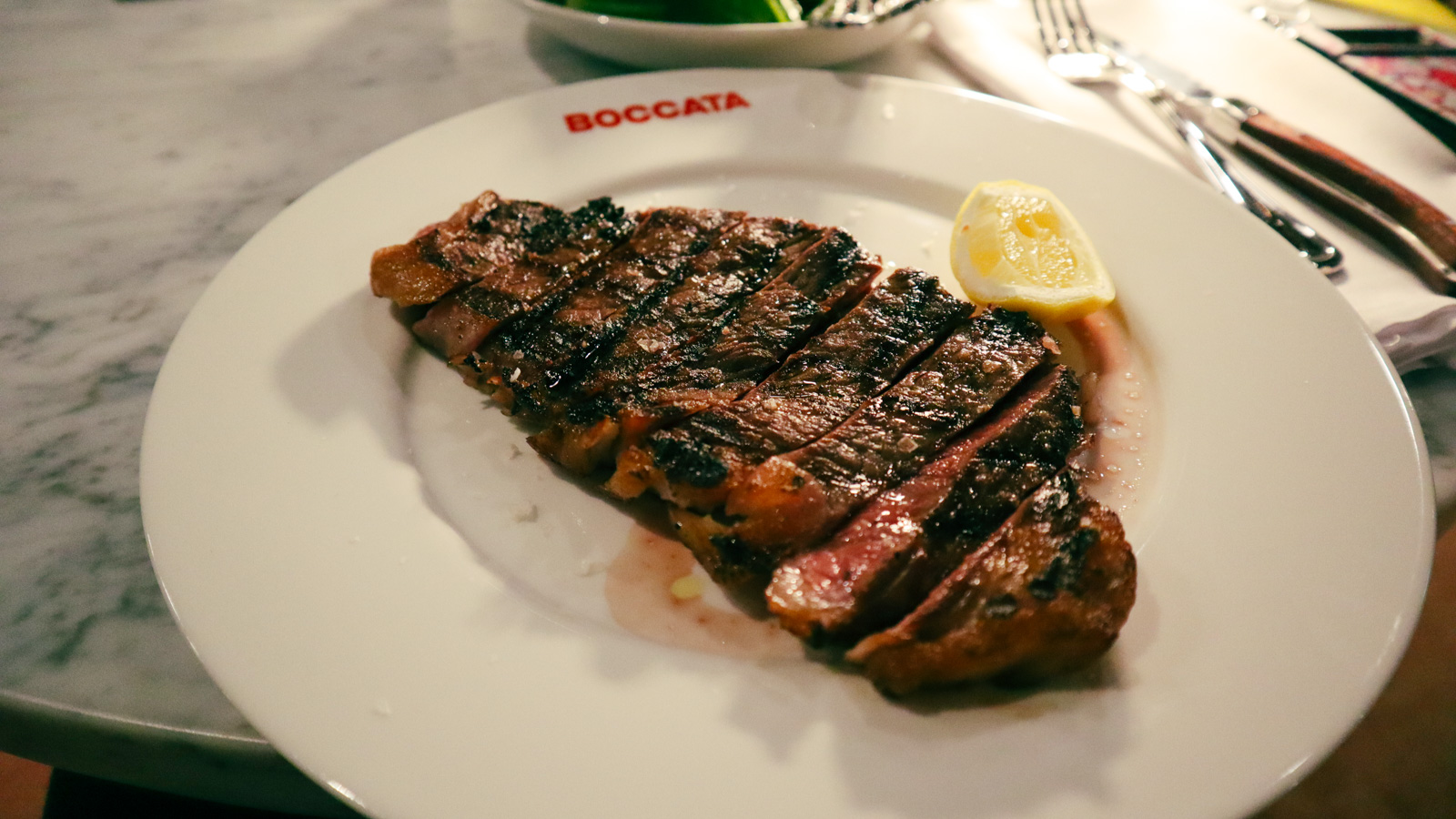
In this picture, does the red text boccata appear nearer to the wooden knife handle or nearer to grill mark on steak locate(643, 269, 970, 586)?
grill mark on steak locate(643, 269, 970, 586)

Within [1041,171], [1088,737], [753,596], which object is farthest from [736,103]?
[1088,737]

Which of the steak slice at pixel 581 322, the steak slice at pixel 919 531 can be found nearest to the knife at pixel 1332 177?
the steak slice at pixel 919 531

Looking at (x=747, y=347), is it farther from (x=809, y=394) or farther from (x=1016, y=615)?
(x=1016, y=615)

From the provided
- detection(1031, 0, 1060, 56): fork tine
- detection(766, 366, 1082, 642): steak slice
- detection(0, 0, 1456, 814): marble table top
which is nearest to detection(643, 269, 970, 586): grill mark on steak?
detection(766, 366, 1082, 642): steak slice

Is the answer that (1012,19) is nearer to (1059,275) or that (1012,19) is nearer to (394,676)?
(1059,275)

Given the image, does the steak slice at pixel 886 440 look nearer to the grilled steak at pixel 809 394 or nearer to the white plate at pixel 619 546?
the grilled steak at pixel 809 394

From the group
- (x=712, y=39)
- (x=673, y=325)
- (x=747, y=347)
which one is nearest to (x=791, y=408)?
(x=747, y=347)
